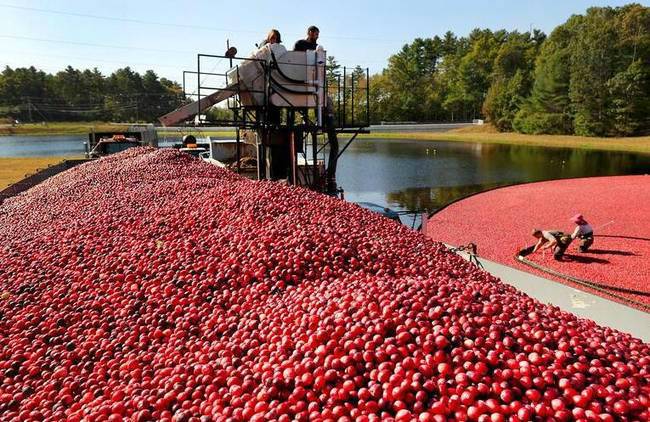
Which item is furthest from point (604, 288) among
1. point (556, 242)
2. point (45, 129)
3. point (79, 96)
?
point (79, 96)

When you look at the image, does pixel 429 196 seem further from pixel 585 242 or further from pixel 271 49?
pixel 271 49

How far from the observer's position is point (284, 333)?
3.78 m

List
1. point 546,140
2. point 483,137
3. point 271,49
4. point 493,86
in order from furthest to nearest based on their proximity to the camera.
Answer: point 493,86 → point 483,137 → point 546,140 → point 271,49

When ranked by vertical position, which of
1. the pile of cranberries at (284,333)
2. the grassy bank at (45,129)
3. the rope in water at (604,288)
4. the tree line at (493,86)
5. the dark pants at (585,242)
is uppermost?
the tree line at (493,86)

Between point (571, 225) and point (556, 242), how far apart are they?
17.2 ft

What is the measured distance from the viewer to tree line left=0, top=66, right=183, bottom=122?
94625mm

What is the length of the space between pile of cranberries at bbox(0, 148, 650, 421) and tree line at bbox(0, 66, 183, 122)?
94.5 m

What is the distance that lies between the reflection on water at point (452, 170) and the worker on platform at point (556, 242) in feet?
27.4

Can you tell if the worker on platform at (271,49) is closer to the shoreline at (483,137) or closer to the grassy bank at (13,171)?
the grassy bank at (13,171)

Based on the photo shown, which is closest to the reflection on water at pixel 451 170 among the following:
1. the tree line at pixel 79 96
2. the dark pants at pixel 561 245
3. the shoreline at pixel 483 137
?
the shoreline at pixel 483 137

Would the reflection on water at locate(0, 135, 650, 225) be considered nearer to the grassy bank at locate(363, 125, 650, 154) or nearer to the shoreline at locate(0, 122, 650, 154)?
the grassy bank at locate(363, 125, 650, 154)

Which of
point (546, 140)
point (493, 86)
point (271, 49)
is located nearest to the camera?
point (271, 49)

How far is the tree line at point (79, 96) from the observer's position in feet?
310

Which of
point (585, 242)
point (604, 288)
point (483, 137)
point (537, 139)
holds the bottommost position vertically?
point (604, 288)
